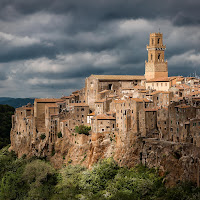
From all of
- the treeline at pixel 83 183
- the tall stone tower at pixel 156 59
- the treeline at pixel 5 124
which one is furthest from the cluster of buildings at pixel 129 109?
the treeline at pixel 5 124

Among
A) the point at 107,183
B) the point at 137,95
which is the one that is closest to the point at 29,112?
the point at 137,95

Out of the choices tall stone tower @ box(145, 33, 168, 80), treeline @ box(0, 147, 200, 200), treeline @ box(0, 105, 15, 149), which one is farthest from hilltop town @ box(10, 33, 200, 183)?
treeline @ box(0, 105, 15, 149)

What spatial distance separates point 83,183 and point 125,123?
12.1 metres

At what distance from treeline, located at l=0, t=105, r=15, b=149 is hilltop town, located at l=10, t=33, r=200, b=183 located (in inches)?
665

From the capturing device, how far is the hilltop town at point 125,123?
63.2 meters

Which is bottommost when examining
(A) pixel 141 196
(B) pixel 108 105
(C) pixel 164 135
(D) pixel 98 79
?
(A) pixel 141 196

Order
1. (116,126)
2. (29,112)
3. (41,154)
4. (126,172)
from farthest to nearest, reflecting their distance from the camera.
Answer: (29,112), (41,154), (116,126), (126,172)

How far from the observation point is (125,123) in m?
71.6

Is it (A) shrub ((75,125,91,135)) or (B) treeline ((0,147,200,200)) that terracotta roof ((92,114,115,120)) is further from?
(B) treeline ((0,147,200,200))

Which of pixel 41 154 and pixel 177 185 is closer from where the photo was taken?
pixel 177 185

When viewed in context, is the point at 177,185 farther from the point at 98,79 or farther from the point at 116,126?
the point at 98,79

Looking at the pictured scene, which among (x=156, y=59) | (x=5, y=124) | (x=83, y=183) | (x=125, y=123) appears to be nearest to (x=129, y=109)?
(x=125, y=123)

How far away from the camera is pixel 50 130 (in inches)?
3438

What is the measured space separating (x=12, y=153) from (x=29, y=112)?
11.3m
